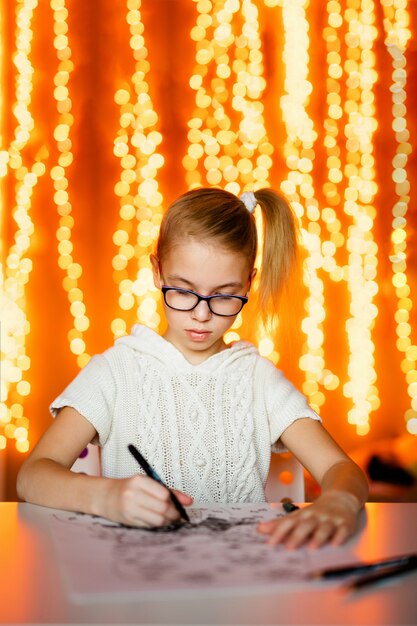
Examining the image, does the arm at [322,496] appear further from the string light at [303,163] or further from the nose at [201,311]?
the string light at [303,163]

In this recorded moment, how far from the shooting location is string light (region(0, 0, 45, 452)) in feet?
8.42

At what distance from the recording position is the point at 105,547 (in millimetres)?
737

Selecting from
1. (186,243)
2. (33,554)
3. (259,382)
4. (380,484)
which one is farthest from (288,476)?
(380,484)

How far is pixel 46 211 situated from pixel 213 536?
79.3 inches

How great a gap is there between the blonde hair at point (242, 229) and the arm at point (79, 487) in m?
0.31

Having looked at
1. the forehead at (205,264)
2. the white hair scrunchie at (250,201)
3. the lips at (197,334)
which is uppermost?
the white hair scrunchie at (250,201)

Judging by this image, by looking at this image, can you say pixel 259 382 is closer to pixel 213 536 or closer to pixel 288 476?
pixel 288 476

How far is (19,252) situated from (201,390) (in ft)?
4.85

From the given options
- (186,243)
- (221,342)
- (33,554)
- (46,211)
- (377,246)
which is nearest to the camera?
(33,554)

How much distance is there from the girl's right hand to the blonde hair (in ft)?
1.56

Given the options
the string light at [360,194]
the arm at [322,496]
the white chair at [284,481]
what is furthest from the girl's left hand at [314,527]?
the string light at [360,194]

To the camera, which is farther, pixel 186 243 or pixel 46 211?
pixel 46 211

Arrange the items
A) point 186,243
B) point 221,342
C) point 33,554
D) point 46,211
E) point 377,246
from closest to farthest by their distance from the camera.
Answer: point 33,554
point 186,243
point 221,342
point 46,211
point 377,246

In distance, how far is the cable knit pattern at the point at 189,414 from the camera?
4.00ft
